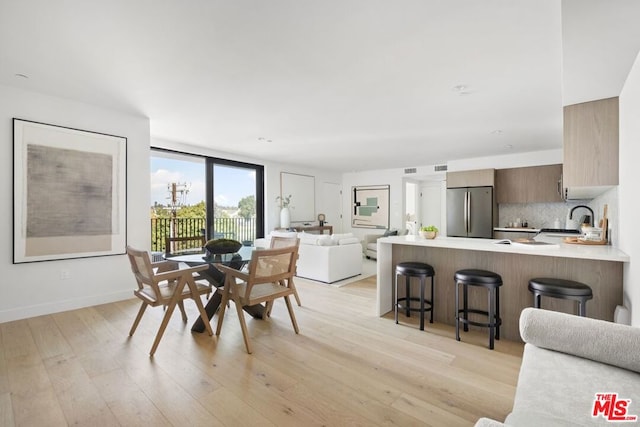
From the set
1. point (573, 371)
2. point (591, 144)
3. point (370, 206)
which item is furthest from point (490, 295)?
point (370, 206)

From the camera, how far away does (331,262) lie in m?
4.82

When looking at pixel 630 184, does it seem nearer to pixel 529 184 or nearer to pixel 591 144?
pixel 591 144

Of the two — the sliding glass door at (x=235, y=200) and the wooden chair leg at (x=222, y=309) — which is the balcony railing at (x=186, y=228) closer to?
the sliding glass door at (x=235, y=200)

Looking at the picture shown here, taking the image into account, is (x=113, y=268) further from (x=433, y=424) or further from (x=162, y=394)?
(x=433, y=424)

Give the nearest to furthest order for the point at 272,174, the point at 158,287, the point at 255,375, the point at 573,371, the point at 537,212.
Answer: the point at 573,371
the point at 255,375
the point at 158,287
the point at 537,212
the point at 272,174

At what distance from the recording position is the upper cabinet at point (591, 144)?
2.41m

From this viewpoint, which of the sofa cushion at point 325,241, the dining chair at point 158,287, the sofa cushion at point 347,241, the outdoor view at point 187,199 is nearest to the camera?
the dining chair at point 158,287

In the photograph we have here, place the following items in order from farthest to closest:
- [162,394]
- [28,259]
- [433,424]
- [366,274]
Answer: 1. [366,274]
2. [28,259]
3. [162,394]
4. [433,424]

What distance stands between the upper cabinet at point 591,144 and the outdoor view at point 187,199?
4.98 meters

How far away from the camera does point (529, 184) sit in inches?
242

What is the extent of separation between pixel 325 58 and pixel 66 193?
3.33m

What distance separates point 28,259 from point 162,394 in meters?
2.64

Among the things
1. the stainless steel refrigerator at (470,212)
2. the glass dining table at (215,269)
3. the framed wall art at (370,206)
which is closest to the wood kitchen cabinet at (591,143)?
the glass dining table at (215,269)

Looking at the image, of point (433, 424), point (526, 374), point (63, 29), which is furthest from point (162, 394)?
point (63, 29)
